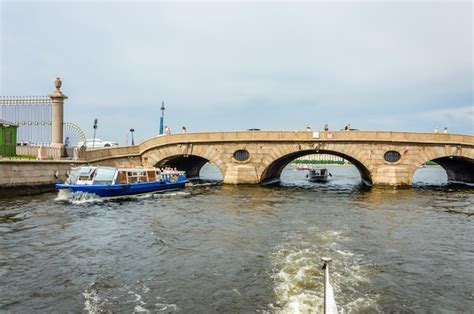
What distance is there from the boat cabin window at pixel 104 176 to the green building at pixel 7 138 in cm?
922

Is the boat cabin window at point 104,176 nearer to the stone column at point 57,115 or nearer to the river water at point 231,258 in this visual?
the river water at point 231,258

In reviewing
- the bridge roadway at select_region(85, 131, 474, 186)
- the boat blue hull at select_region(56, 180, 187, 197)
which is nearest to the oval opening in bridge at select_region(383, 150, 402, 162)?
the bridge roadway at select_region(85, 131, 474, 186)

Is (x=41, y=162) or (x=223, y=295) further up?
(x=41, y=162)

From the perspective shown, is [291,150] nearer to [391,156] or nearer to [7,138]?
[391,156]

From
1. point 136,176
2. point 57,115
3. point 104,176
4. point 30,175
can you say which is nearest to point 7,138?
point 57,115

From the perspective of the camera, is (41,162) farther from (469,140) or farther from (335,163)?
(335,163)

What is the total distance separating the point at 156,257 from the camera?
1370 centimetres

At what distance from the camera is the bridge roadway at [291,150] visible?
118ft

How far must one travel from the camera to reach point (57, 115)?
110 feet

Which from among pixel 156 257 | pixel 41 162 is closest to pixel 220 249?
pixel 156 257

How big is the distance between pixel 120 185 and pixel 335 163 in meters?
150

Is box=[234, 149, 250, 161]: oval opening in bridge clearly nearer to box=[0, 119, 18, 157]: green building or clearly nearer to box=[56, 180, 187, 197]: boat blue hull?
box=[56, 180, 187, 197]: boat blue hull

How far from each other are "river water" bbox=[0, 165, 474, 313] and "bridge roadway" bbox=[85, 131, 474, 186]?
11950 millimetres

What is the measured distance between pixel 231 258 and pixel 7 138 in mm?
26736
